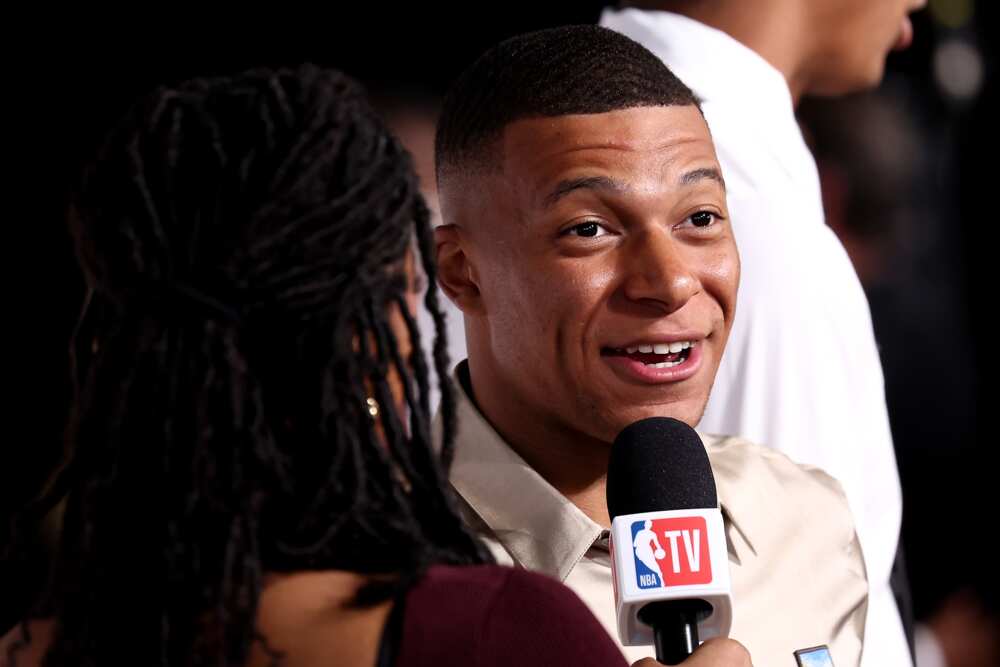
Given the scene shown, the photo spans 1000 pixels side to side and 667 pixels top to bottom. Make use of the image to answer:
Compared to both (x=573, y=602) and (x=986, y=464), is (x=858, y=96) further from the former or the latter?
(x=573, y=602)

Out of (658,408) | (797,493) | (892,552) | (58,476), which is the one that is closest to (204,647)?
(58,476)

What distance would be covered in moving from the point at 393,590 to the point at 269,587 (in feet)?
0.34

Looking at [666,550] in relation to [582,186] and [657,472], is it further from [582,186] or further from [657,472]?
[582,186]

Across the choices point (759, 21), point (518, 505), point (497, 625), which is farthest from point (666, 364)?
point (759, 21)

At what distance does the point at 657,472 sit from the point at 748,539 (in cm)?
48

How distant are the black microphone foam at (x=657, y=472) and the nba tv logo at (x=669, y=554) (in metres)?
0.02

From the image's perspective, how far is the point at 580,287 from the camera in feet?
5.70

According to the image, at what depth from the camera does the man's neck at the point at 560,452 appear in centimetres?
179

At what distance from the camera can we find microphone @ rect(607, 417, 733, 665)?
4.44 ft

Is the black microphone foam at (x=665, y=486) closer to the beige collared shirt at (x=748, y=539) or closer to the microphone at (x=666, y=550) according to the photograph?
the microphone at (x=666, y=550)

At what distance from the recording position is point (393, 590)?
119cm

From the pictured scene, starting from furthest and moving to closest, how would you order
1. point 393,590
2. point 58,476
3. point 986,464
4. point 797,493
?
point 986,464 → point 797,493 → point 58,476 → point 393,590

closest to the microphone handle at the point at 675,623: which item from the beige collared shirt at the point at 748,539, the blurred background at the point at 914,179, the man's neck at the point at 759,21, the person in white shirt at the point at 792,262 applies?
the beige collared shirt at the point at 748,539

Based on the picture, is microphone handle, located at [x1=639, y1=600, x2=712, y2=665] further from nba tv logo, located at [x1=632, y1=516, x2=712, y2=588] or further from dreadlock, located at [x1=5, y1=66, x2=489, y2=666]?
dreadlock, located at [x1=5, y1=66, x2=489, y2=666]
